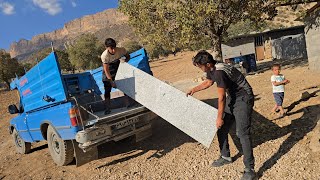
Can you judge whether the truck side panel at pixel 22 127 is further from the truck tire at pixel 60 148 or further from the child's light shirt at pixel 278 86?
the child's light shirt at pixel 278 86

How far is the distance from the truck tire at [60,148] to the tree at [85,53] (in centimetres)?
4856

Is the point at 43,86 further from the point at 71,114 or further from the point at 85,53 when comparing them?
the point at 85,53

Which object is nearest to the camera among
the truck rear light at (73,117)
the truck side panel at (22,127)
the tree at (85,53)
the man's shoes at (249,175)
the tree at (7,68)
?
the man's shoes at (249,175)

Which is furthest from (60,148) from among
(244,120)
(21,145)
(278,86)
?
(278,86)

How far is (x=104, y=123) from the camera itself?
18.2ft

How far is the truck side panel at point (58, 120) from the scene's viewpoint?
5371 millimetres

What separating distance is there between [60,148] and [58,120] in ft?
2.26

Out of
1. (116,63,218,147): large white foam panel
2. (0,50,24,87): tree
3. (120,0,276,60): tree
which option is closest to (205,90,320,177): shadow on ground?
(116,63,218,147): large white foam panel

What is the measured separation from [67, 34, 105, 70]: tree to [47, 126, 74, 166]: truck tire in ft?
159

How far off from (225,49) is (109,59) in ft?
67.2

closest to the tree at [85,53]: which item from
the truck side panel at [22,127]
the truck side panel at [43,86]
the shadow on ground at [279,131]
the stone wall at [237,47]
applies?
the stone wall at [237,47]

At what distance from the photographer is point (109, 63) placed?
6453mm

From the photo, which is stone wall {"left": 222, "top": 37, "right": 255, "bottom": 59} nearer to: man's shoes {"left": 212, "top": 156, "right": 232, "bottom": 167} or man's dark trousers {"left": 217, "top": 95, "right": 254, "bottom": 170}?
man's shoes {"left": 212, "top": 156, "right": 232, "bottom": 167}

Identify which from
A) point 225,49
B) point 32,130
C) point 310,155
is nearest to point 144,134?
point 32,130
